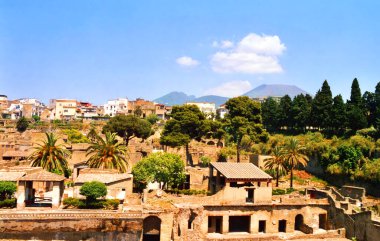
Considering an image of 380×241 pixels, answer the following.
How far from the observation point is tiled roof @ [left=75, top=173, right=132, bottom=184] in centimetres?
3606

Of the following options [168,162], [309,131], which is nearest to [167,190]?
[168,162]

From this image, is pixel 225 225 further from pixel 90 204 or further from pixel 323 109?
pixel 323 109

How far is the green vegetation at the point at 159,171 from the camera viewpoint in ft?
138

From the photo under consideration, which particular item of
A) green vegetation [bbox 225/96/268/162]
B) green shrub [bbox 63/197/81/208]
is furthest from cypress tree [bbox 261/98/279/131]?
green shrub [bbox 63/197/81/208]

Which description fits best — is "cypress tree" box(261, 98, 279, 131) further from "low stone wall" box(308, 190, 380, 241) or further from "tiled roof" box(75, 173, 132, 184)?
"tiled roof" box(75, 173, 132, 184)

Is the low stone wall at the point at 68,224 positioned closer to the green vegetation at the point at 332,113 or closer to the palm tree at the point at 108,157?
the palm tree at the point at 108,157

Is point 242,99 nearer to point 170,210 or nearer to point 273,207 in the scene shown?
point 273,207

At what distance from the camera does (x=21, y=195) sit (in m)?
32.3

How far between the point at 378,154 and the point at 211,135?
24.4m

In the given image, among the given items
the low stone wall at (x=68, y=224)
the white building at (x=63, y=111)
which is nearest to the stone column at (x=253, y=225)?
the low stone wall at (x=68, y=224)

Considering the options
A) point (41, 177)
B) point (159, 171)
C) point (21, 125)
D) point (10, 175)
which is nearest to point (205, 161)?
point (159, 171)

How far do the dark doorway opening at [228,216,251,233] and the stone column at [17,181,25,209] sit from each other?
61.4 feet

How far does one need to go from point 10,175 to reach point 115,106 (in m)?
102

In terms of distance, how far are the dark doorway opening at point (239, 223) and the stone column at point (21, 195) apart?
18.7m
